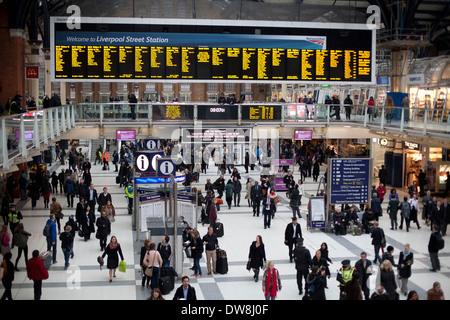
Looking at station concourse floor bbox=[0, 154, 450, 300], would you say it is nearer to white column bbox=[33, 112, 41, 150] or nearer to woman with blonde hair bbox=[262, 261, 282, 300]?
woman with blonde hair bbox=[262, 261, 282, 300]

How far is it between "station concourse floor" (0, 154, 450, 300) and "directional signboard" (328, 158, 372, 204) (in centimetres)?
146

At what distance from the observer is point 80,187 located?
23922mm

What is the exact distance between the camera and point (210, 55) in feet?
90.5

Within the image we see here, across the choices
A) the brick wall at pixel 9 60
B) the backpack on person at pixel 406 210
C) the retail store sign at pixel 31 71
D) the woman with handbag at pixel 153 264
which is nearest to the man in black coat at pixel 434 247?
the backpack on person at pixel 406 210

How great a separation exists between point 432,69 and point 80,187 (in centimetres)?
2120

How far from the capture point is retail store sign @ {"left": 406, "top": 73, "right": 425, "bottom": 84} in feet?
103

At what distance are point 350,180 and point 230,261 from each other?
6614 mm

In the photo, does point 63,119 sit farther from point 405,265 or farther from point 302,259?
point 405,265

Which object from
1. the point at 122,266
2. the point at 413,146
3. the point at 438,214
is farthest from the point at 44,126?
the point at 413,146

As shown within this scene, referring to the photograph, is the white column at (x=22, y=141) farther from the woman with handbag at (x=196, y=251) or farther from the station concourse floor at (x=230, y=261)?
the woman with handbag at (x=196, y=251)

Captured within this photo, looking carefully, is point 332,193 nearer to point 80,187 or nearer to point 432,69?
point 80,187

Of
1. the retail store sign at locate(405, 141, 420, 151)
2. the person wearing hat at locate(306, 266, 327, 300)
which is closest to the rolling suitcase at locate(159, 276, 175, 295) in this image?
the person wearing hat at locate(306, 266, 327, 300)

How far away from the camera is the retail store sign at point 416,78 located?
3137 centimetres
